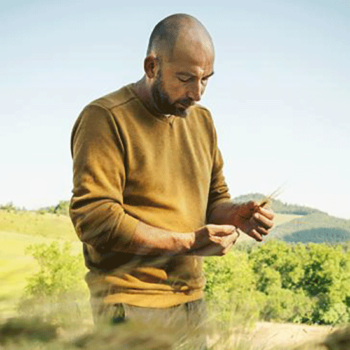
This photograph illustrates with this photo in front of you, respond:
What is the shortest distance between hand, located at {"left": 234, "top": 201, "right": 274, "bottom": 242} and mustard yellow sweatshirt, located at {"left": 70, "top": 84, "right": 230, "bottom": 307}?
0.13m

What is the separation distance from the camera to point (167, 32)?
2.00 meters

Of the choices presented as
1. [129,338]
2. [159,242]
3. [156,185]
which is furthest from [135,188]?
[129,338]

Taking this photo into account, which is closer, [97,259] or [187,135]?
[97,259]

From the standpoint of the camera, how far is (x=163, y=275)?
190 centimetres

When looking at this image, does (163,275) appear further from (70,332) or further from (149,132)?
(70,332)

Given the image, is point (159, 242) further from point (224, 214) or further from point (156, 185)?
point (224, 214)

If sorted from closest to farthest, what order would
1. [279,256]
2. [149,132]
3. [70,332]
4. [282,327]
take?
[70,332]
[282,327]
[149,132]
[279,256]

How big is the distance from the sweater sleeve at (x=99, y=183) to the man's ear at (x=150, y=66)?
0.65ft

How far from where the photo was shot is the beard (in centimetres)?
203

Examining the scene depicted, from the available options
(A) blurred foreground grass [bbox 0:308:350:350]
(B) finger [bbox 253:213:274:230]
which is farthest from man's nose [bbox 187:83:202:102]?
Answer: (A) blurred foreground grass [bbox 0:308:350:350]

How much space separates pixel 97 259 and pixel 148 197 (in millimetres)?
257

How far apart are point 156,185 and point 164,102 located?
0.27 m

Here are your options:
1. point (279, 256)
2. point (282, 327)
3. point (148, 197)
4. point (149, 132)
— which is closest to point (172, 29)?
point (149, 132)

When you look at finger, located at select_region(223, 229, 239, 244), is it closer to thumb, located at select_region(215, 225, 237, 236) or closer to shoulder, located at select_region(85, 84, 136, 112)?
thumb, located at select_region(215, 225, 237, 236)
